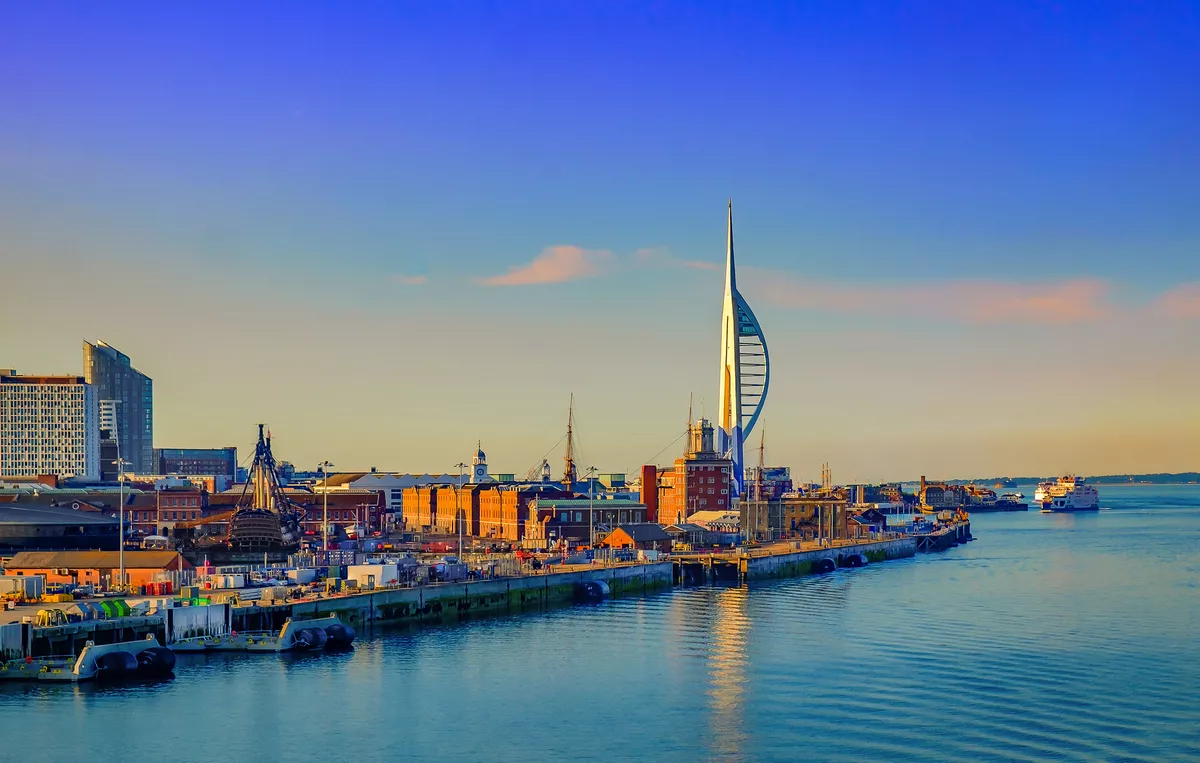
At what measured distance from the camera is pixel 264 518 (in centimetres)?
10981

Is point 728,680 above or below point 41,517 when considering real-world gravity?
below

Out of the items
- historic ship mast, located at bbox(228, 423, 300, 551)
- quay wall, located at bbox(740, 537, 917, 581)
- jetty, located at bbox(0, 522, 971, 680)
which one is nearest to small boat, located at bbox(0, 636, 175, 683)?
jetty, located at bbox(0, 522, 971, 680)

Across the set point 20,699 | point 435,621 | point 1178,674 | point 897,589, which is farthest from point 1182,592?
point 20,699

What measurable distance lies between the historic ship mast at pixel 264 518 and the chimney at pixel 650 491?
38891 mm

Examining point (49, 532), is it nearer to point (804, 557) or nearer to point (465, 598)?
point (465, 598)

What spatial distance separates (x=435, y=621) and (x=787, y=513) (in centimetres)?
8934

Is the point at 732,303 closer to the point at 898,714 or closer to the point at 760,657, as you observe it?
the point at 760,657

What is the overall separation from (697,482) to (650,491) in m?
6.18

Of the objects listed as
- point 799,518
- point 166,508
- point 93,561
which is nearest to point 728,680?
point 93,561

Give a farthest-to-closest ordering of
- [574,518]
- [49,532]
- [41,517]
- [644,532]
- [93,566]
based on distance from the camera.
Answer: [574,518], [644,532], [41,517], [49,532], [93,566]

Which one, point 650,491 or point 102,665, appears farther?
point 650,491

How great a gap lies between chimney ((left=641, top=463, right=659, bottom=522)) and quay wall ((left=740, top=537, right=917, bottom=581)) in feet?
84.2

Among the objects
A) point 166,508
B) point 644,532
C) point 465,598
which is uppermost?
point 166,508

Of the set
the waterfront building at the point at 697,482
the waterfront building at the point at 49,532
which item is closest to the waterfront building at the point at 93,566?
the waterfront building at the point at 49,532
